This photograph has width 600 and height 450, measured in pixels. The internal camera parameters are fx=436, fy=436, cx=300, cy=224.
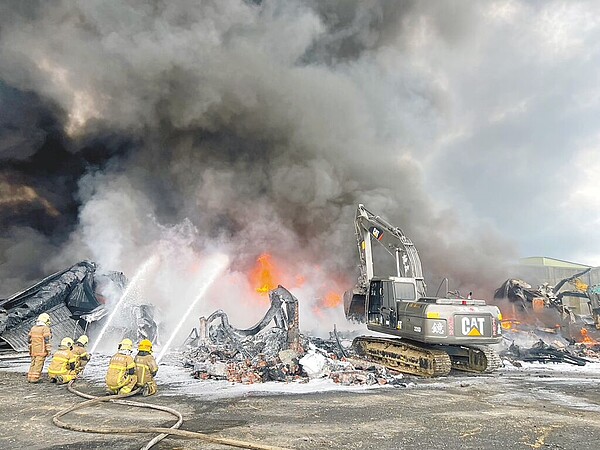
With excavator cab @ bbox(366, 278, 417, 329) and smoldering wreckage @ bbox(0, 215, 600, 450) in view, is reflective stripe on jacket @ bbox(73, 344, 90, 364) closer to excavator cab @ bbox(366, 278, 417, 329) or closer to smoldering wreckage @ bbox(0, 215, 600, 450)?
smoldering wreckage @ bbox(0, 215, 600, 450)

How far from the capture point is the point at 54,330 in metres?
15.1

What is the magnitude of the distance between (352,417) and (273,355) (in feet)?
19.1

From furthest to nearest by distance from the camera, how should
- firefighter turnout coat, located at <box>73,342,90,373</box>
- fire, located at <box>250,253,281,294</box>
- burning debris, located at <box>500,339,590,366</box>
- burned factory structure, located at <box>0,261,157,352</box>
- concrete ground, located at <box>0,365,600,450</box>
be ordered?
fire, located at <box>250,253,281,294</box>
burned factory structure, located at <box>0,261,157,352</box>
burning debris, located at <box>500,339,590,366</box>
firefighter turnout coat, located at <box>73,342,90,373</box>
concrete ground, located at <box>0,365,600,450</box>

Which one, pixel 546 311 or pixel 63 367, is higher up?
pixel 546 311

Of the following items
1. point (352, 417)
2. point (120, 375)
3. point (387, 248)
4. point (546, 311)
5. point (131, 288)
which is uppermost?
point (387, 248)

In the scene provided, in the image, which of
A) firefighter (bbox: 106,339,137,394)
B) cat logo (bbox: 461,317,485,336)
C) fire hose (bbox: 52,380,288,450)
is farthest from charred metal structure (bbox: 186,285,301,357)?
fire hose (bbox: 52,380,288,450)

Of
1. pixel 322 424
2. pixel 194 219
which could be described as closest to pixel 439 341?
pixel 322 424

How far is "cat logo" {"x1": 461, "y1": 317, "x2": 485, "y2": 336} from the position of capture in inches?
407

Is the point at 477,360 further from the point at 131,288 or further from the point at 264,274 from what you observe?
the point at 264,274

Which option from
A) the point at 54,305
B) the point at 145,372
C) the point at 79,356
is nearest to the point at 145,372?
the point at 145,372

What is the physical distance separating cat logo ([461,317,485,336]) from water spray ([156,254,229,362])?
877cm

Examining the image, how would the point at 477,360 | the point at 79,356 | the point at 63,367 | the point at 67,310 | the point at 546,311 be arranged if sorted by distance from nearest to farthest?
1. the point at 63,367
2. the point at 79,356
3. the point at 477,360
4. the point at 67,310
5. the point at 546,311

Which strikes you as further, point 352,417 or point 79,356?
point 79,356

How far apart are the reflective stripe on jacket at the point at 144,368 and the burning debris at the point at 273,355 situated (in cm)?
204
